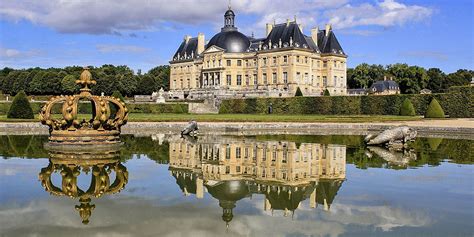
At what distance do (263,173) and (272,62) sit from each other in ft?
162

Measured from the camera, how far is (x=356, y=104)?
122 feet

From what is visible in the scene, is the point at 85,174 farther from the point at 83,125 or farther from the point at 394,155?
the point at 394,155

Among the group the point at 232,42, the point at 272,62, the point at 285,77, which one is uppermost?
the point at 232,42

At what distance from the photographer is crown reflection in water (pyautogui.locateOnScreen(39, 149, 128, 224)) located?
6785 millimetres

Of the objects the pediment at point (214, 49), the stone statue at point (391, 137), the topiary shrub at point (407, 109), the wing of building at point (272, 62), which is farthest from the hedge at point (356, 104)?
the stone statue at point (391, 137)

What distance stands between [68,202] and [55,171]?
2.73 m

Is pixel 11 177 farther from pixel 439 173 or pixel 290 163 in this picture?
pixel 439 173

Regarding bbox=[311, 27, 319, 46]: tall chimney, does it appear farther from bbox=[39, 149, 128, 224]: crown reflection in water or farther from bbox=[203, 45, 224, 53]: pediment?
bbox=[39, 149, 128, 224]: crown reflection in water

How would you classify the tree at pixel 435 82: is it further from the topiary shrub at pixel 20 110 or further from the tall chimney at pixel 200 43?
the topiary shrub at pixel 20 110

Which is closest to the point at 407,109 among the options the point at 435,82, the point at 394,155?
the point at 394,155

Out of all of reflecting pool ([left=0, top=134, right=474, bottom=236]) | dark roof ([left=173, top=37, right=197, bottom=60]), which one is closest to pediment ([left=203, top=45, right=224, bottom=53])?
dark roof ([left=173, top=37, right=197, bottom=60])

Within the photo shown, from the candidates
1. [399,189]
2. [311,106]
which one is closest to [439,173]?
[399,189]

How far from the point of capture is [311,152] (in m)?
12.4

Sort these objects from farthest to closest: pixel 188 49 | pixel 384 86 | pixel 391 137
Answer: pixel 384 86
pixel 188 49
pixel 391 137
